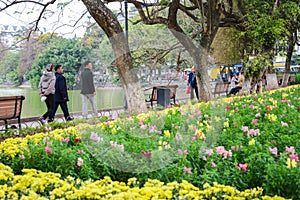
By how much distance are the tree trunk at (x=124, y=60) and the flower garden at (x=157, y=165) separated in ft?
5.98

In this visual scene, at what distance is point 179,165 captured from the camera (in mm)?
3271

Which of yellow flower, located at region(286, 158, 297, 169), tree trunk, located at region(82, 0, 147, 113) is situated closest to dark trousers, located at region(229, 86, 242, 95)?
tree trunk, located at region(82, 0, 147, 113)

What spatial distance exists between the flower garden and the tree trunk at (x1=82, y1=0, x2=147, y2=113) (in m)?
1.82

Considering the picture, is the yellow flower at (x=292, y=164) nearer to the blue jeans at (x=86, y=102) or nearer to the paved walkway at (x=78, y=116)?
the blue jeans at (x=86, y=102)

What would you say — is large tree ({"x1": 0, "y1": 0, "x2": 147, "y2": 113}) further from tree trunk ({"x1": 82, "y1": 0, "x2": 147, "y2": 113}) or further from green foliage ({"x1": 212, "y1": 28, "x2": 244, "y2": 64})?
green foliage ({"x1": 212, "y1": 28, "x2": 244, "y2": 64})

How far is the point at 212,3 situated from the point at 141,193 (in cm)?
861

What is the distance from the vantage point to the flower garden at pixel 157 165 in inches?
105

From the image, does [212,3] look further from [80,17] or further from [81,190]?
[81,190]

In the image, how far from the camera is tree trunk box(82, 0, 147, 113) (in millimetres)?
6660

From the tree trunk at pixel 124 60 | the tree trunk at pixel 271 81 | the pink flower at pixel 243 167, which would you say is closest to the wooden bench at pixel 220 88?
the tree trunk at pixel 271 81

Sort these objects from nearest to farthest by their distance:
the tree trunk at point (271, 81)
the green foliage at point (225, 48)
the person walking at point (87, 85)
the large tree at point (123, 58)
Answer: the person walking at point (87, 85) → the large tree at point (123, 58) → the tree trunk at point (271, 81) → the green foliage at point (225, 48)

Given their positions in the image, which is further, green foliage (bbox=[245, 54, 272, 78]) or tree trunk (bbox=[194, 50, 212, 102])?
green foliage (bbox=[245, 54, 272, 78])

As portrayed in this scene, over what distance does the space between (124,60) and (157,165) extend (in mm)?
3959

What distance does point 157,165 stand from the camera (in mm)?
3279
